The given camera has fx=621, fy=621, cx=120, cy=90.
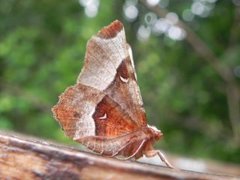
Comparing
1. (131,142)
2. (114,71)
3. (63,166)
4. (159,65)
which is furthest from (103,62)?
(159,65)

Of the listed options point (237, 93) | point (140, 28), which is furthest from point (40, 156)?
point (140, 28)

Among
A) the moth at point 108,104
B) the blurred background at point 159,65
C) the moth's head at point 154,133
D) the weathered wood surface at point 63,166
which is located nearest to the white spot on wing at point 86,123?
the moth at point 108,104

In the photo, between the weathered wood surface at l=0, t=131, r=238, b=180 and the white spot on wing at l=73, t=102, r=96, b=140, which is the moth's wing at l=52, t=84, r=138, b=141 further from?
the weathered wood surface at l=0, t=131, r=238, b=180

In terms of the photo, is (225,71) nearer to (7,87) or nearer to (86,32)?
(86,32)

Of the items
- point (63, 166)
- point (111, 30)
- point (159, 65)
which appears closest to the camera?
point (63, 166)

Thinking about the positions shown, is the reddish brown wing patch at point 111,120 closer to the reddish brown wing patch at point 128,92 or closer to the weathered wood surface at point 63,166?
the reddish brown wing patch at point 128,92

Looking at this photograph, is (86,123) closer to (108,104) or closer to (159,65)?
(108,104)
